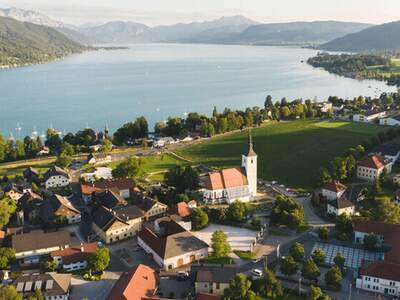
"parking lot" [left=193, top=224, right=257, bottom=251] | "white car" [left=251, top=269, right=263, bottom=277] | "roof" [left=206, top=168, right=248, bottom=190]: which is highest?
"roof" [left=206, top=168, right=248, bottom=190]

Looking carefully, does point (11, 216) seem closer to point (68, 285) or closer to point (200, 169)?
point (68, 285)

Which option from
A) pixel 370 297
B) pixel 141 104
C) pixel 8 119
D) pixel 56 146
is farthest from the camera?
pixel 141 104

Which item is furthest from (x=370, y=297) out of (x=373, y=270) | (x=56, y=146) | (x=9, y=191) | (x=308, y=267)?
(x=56, y=146)

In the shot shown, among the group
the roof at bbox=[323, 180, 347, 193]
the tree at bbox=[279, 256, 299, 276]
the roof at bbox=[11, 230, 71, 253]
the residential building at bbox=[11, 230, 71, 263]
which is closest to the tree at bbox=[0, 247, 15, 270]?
the residential building at bbox=[11, 230, 71, 263]

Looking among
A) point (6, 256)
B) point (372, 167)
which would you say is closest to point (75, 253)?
point (6, 256)

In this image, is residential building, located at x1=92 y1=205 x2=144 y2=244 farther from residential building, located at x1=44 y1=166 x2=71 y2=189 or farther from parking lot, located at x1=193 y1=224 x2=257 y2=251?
residential building, located at x1=44 y1=166 x2=71 y2=189

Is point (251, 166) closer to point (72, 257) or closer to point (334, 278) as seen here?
point (334, 278)
